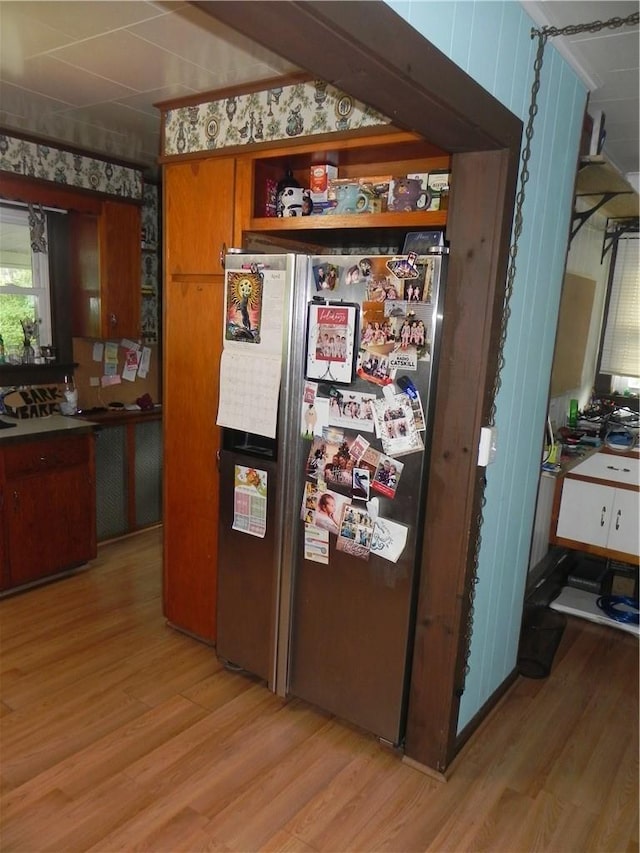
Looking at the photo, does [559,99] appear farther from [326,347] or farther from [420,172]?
[326,347]

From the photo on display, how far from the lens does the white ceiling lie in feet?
6.07

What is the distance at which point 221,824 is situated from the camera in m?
1.92

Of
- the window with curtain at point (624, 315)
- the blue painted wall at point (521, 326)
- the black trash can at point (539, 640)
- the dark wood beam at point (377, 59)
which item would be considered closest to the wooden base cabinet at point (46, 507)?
the blue painted wall at point (521, 326)

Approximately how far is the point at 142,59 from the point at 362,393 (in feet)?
4.74

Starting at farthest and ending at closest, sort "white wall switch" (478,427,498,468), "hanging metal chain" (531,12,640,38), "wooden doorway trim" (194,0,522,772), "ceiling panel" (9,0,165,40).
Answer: "white wall switch" (478,427,498,468) → "ceiling panel" (9,0,165,40) → "hanging metal chain" (531,12,640,38) → "wooden doorway trim" (194,0,522,772)

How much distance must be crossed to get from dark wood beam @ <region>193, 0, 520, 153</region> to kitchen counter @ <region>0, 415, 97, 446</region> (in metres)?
2.49

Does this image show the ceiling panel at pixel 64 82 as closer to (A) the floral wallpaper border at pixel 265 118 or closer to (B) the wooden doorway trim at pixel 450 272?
(A) the floral wallpaper border at pixel 265 118

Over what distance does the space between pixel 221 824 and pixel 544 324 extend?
2.06m

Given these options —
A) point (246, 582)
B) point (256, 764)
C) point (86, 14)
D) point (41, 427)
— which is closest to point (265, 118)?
point (86, 14)

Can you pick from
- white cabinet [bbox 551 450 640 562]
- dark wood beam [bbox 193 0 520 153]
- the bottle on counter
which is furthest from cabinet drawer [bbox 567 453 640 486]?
the bottle on counter

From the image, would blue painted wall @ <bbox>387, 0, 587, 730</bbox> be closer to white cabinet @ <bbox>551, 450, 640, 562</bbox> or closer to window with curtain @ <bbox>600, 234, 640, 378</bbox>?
white cabinet @ <bbox>551, 450, 640, 562</bbox>

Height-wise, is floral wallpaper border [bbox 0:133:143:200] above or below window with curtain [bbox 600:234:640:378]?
above

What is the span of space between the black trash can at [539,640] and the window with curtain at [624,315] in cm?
201

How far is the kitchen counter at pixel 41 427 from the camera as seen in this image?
313 cm
